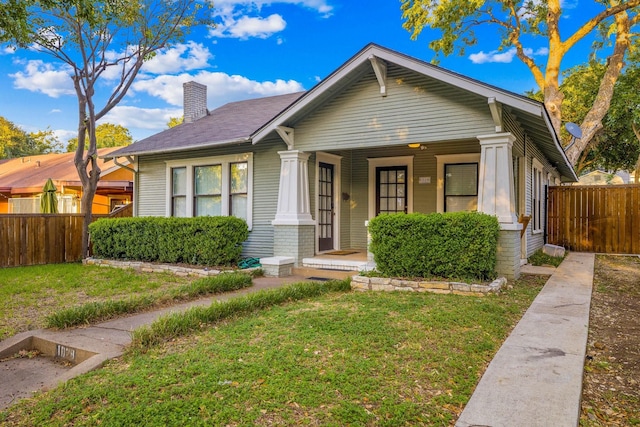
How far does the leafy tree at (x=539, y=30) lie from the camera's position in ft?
50.5

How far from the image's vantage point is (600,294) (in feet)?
20.6

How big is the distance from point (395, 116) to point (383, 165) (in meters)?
2.75

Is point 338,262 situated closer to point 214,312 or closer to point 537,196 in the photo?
point 214,312

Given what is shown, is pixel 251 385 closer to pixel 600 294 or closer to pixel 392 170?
pixel 600 294

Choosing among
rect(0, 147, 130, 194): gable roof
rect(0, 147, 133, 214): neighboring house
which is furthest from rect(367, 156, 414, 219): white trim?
rect(0, 147, 130, 194): gable roof

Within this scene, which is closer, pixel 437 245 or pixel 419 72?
pixel 437 245

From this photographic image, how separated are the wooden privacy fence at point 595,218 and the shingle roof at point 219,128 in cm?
907

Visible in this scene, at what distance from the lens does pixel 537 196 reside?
11.3m

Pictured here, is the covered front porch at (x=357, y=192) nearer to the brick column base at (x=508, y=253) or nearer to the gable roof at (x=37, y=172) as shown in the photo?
the brick column base at (x=508, y=253)

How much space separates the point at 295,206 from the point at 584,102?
699 inches

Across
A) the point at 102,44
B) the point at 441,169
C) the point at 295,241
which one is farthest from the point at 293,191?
the point at 102,44

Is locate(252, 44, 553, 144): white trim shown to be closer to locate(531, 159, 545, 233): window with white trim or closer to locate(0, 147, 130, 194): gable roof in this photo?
locate(531, 159, 545, 233): window with white trim

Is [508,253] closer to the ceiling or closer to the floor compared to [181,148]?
closer to the floor

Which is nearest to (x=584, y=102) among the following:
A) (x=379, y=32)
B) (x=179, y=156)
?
(x=379, y=32)
